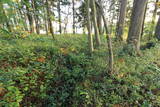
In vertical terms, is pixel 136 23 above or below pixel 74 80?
above

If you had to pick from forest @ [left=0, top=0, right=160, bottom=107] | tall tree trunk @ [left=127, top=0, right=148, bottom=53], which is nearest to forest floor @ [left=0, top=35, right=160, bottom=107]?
forest @ [left=0, top=0, right=160, bottom=107]

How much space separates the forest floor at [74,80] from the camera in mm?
2652

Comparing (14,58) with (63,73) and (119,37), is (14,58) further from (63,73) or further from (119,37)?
(119,37)

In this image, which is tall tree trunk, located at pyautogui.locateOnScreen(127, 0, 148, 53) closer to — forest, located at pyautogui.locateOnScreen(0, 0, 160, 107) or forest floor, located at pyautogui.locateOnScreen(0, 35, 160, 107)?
forest, located at pyautogui.locateOnScreen(0, 0, 160, 107)

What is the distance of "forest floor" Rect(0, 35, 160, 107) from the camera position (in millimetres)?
2652

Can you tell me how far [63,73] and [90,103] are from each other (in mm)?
1377

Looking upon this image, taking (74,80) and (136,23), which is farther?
(136,23)

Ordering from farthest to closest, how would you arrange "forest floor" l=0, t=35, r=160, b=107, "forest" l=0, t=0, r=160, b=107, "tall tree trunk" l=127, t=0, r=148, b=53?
"tall tree trunk" l=127, t=0, r=148, b=53 → "forest floor" l=0, t=35, r=160, b=107 → "forest" l=0, t=0, r=160, b=107

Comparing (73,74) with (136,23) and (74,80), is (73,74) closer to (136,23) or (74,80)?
(74,80)

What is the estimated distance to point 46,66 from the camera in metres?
3.50

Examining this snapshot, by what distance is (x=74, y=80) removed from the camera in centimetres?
329

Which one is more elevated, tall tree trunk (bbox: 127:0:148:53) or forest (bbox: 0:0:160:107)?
tall tree trunk (bbox: 127:0:148:53)

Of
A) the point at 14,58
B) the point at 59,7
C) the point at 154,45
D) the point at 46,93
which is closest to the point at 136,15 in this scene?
the point at 154,45

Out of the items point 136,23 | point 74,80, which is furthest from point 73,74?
point 136,23
